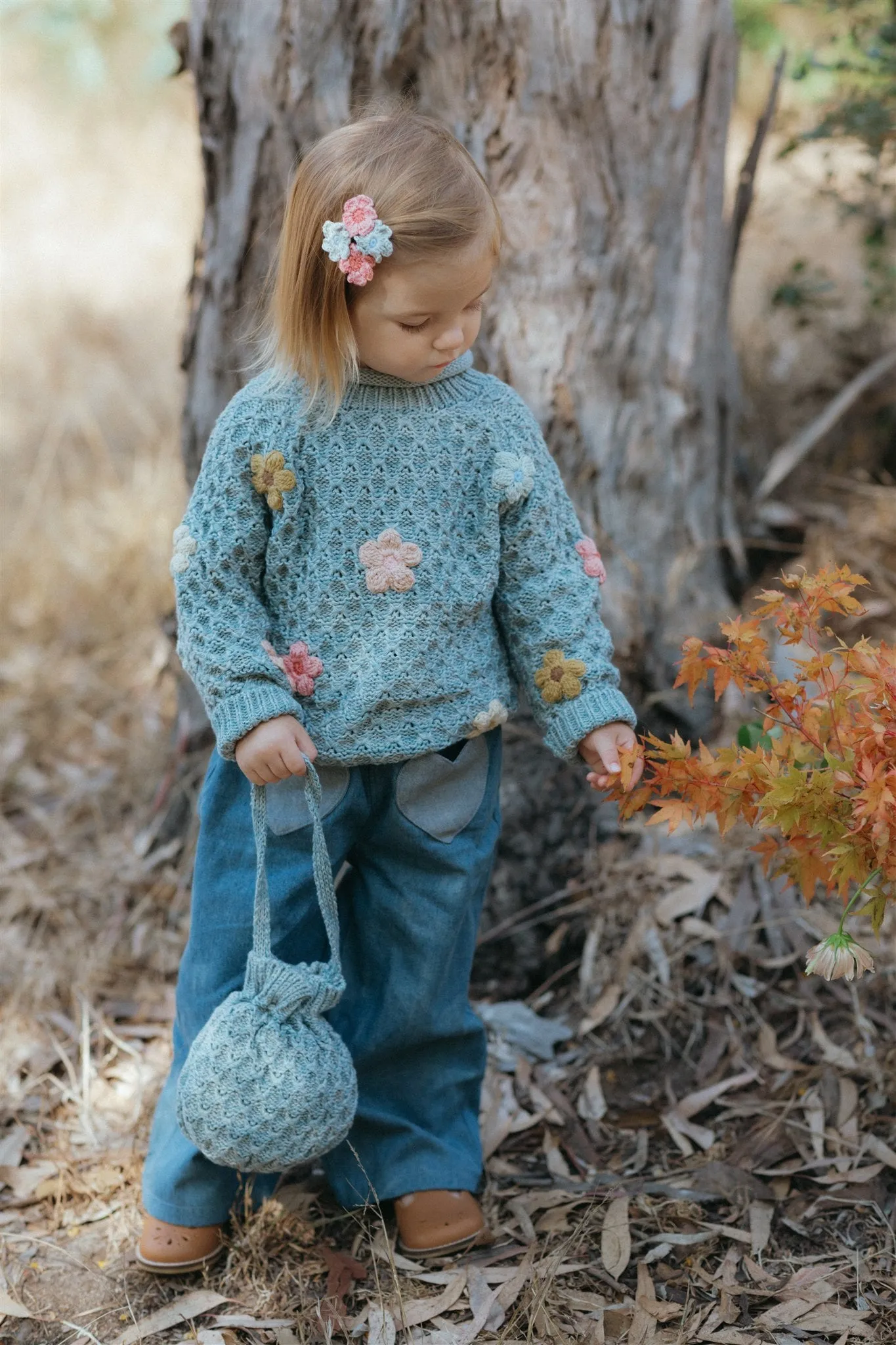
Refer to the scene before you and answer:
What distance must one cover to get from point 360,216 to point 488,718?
2.53 feet

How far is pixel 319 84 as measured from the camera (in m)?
2.46

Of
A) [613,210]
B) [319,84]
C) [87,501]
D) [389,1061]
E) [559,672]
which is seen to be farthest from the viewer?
[87,501]

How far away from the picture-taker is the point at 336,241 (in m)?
1.72

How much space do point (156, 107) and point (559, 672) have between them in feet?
24.6

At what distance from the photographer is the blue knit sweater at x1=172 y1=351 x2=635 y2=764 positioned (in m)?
1.88

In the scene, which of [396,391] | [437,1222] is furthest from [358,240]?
[437,1222]

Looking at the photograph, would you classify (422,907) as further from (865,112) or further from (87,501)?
(87,501)

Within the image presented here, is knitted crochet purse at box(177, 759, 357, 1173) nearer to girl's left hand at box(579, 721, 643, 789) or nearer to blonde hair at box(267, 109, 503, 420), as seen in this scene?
girl's left hand at box(579, 721, 643, 789)

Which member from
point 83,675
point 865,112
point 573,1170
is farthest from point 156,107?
point 573,1170

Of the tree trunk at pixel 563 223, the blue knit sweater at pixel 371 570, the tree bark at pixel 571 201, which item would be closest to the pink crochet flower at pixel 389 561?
the blue knit sweater at pixel 371 570

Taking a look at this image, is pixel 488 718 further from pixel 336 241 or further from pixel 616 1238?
pixel 616 1238

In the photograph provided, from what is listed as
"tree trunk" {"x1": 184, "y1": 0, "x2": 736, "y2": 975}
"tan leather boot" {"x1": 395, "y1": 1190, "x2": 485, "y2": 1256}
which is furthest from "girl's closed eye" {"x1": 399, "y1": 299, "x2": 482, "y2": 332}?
"tan leather boot" {"x1": 395, "y1": 1190, "x2": 485, "y2": 1256}

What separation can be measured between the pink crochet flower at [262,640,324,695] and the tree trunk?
0.89 metres

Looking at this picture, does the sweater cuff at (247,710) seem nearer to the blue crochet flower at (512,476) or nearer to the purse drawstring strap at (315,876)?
the purse drawstring strap at (315,876)
